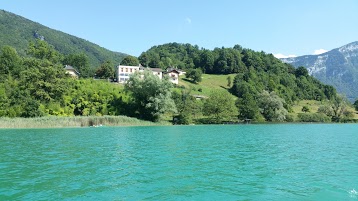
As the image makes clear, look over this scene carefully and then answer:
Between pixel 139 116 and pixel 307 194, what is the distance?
73134 millimetres

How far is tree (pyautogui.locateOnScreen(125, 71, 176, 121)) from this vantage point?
79.7 metres

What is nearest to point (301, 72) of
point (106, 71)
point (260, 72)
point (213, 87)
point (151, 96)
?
point (260, 72)

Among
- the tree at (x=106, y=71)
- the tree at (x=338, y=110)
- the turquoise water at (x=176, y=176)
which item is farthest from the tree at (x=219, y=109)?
the turquoise water at (x=176, y=176)

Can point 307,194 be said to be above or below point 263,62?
below

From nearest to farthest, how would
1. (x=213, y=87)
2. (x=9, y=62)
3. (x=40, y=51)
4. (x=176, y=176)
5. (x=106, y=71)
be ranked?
1. (x=176, y=176)
2. (x=9, y=62)
3. (x=40, y=51)
4. (x=106, y=71)
5. (x=213, y=87)

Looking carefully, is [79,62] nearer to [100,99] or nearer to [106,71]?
[106,71]

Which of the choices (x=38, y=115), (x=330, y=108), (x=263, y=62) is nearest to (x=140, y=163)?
(x=38, y=115)

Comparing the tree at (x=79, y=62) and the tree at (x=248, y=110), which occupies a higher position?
the tree at (x=79, y=62)

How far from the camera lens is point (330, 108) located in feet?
407

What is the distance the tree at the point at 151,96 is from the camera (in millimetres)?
79688

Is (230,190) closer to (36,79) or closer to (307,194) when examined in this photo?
(307,194)

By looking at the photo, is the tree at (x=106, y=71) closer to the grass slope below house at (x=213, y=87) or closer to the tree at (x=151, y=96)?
the grass slope below house at (x=213, y=87)

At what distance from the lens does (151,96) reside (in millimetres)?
81312

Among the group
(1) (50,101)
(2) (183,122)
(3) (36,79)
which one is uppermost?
(3) (36,79)
